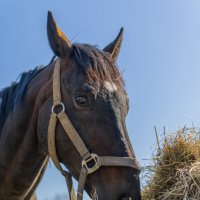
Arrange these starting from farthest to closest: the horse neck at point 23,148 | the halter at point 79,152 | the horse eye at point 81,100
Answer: the horse neck at point 23,148, the horse eye at point 81,100, the halter at point 79,152

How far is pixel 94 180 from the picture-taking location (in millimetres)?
3715

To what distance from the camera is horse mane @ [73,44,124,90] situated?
159 inches

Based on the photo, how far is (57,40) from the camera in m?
4.50

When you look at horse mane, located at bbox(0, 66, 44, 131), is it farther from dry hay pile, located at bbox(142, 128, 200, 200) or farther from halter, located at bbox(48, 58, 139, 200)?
dry hay pile, located at bbox(142, 128, 200, 200)

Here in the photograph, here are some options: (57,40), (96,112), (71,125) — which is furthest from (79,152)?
(57,40)

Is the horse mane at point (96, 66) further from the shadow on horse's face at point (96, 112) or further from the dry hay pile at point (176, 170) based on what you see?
the dry hay pile at point (176, 170)

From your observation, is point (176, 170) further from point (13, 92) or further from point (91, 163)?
point (13, 92)

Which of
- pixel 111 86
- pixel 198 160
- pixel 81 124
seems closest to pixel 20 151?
pixel 81 124

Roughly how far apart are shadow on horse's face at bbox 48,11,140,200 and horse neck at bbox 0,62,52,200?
1.56ft

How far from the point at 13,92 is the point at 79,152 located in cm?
172

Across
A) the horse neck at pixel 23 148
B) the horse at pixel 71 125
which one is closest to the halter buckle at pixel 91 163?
the horse at pixel 71 125

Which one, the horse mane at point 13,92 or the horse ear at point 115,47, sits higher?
the horse ear at point 115,47

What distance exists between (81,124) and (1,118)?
162cm

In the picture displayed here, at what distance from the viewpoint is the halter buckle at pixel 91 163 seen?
3679 mm
